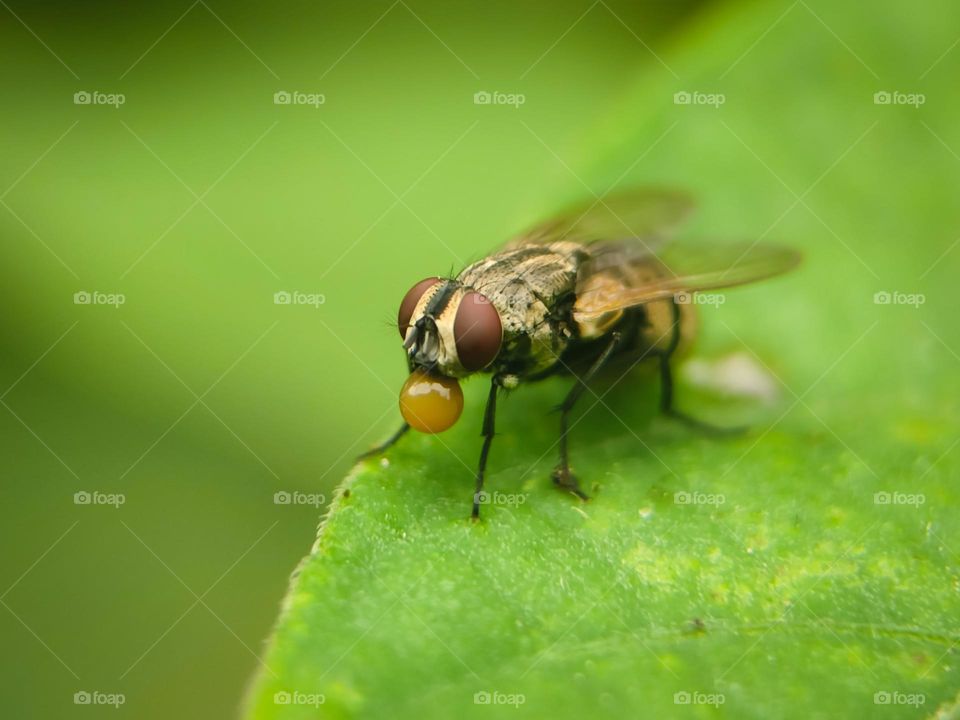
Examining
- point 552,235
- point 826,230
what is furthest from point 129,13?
point 826,230

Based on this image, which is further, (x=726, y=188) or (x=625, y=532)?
(x=726, y=188)

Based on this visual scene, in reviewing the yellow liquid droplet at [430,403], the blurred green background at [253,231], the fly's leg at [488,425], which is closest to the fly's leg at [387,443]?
the yellow liquid droplet at [430,403]

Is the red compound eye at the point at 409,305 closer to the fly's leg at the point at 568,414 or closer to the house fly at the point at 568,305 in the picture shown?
the house fly at the point at 568,305

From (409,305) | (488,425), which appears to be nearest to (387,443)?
(488,425)

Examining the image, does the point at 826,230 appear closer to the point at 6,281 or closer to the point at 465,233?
the point at 465,233

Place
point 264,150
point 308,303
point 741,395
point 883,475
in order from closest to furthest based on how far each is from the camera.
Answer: point 883,475
point 741,395
point 308,303
point 264,150

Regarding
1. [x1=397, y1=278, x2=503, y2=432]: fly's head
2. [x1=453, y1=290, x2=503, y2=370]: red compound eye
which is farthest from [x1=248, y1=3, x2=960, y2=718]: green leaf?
[x1=453, y1=290, x2=503, y2=370]: red compound eye
